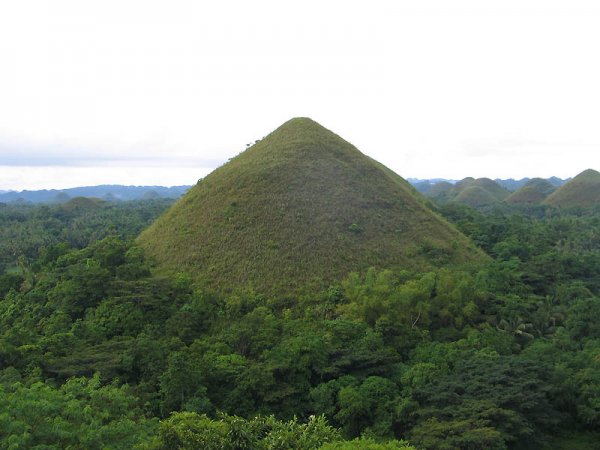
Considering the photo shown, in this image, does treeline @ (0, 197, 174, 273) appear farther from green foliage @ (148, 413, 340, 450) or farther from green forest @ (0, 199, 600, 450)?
green foliage @ (148, 413, 340, 450)

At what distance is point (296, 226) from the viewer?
86.8 feet

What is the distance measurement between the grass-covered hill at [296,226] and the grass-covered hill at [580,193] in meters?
54.8

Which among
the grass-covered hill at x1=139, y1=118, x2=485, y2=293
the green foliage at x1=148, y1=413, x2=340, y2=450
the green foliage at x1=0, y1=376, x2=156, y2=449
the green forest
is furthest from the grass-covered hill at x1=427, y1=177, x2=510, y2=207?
the green foliage at x1=0, y1=376, x2=156, y2=449


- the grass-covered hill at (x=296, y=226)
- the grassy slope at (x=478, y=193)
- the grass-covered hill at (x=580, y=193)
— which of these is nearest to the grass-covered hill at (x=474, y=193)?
the grassy slope at (x=478, y=193)

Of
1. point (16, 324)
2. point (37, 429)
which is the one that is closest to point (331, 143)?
point (16, 324)

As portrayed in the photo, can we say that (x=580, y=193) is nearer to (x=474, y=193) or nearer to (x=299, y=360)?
(x=474, y=193)

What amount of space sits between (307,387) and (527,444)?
6.07 meters

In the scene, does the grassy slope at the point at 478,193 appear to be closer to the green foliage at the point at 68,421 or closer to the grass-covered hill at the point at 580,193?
the grass-covered hill at the point at 580,193

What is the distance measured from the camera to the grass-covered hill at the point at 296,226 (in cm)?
2353

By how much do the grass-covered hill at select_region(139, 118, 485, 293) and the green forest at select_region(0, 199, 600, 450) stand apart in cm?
150

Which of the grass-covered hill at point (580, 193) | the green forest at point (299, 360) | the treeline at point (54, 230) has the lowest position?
the green forest at point (299, 360)

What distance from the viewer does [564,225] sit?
45.5m

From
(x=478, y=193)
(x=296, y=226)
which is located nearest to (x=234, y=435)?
(x=296, y=226)

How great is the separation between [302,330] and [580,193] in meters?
76.2
